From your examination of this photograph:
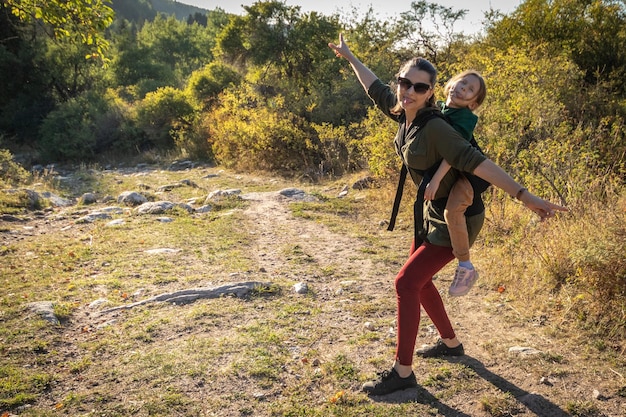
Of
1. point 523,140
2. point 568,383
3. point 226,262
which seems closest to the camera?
point 568,383

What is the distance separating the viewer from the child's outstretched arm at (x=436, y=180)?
252 cm

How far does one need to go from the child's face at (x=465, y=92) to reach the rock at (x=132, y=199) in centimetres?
833

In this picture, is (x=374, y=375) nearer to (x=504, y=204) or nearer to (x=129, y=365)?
(x=129, y=365)

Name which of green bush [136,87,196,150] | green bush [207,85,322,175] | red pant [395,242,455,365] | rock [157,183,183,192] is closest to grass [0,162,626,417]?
red pant [395,242,455,365]

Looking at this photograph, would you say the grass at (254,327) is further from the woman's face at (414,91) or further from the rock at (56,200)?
the rock at (56,200)

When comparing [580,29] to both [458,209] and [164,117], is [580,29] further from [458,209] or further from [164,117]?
[164,117]

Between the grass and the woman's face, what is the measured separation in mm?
1926

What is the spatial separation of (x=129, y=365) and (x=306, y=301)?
183cm

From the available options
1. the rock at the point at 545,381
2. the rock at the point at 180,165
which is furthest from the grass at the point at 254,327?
the rock at the point at 180,165

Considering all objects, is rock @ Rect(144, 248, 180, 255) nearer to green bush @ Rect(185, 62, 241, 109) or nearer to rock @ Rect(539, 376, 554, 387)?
rock @ Rect(539, 376, 554, 387)

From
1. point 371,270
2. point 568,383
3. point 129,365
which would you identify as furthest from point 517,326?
point 129,365

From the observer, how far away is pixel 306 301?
4.68 m

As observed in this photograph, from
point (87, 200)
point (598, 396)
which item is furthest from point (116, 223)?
point (598, 396)

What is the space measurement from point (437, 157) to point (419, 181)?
10.9 inches
